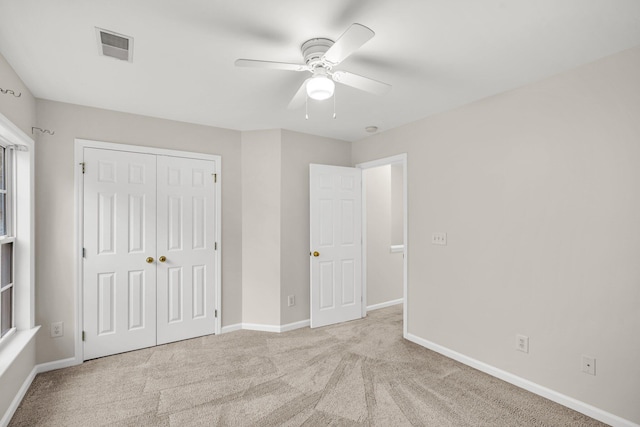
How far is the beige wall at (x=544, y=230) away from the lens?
2.03 m

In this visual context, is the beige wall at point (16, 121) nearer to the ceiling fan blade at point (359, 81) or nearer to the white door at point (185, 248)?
the white door at point (185, 248)

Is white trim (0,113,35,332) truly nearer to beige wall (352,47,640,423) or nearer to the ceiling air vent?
the ceiling air vent

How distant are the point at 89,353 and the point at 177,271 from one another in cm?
101

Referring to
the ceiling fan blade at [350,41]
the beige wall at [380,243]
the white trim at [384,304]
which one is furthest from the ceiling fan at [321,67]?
the white trim at [384,304]

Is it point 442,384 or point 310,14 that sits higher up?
point 310,14

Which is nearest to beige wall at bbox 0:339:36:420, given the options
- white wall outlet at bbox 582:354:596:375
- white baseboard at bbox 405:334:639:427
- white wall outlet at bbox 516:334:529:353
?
white baseboard at bbox 405:334:639:427

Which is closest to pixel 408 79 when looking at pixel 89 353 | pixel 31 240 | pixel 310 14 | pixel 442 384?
pixel 310 14

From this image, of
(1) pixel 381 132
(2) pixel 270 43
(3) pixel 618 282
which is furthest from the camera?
(1) pixel 381 132

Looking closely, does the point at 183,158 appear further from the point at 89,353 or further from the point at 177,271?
the point at 89,353

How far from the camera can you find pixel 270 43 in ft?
6.29

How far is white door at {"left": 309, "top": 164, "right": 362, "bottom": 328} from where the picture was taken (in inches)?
152

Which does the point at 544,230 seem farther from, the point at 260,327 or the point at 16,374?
the point at 16,374

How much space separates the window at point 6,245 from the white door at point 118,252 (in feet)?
1.69

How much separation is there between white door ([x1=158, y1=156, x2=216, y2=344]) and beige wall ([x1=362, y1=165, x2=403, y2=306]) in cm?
209
